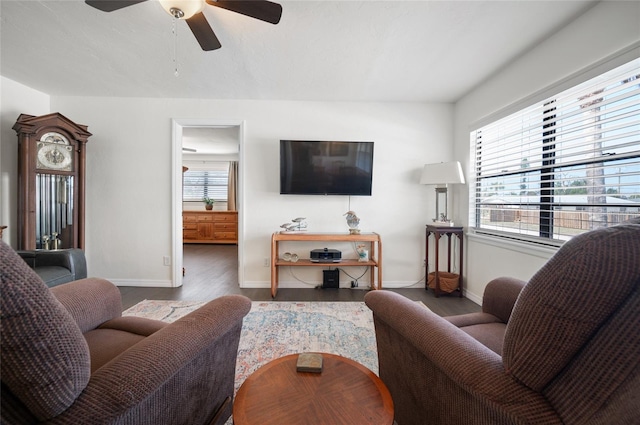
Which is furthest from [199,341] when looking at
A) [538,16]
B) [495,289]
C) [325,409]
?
[538,16]

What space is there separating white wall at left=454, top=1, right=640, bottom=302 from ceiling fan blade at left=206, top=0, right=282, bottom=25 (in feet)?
6.89

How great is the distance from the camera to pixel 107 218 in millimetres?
3230

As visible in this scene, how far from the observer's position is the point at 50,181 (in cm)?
274

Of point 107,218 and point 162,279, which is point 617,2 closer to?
point 162,279

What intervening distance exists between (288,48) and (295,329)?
2377 millimetres

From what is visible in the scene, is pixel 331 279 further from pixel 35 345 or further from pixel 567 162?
pixel 35 345

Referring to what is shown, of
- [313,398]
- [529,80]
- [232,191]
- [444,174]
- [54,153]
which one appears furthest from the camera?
[232,191]

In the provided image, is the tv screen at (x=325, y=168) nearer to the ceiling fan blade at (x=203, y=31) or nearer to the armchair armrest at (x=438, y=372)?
the ceiling fan blade at (x=203, y=31)

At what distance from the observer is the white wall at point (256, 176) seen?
3191 mm

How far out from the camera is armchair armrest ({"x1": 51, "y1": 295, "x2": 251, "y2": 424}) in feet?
2.07

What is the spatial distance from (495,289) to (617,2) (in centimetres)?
195

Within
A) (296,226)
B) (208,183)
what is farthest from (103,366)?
(208,183)

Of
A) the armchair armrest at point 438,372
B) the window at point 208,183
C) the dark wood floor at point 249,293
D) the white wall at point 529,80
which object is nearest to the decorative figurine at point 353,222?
the dark wood floor at point 249,293

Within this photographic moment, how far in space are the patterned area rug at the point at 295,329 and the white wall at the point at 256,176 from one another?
705 mm
